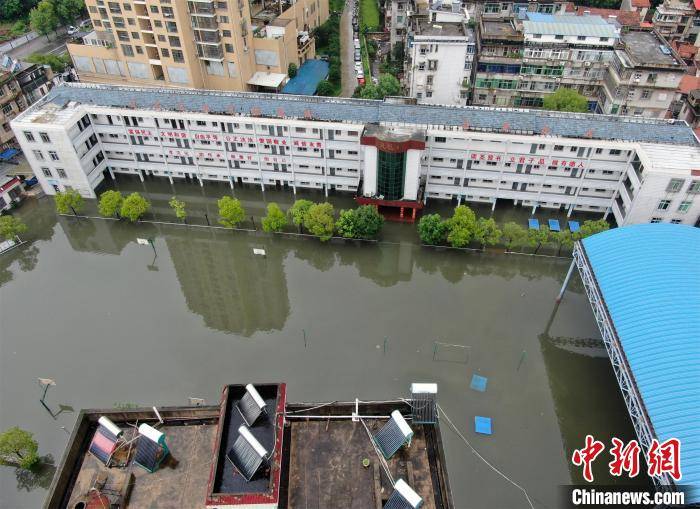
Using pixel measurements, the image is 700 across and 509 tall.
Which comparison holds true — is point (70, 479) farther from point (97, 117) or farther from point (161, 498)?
point (97, 117)

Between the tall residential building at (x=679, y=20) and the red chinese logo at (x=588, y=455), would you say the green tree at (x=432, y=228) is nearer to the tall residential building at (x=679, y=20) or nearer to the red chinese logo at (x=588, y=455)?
the red chinese logo at (x=588, y=455)

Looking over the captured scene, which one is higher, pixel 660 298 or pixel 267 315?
pixel 660 298

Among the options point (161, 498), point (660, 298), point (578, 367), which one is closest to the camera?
point (161, 498)

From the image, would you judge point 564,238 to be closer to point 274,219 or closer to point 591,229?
point 591,229

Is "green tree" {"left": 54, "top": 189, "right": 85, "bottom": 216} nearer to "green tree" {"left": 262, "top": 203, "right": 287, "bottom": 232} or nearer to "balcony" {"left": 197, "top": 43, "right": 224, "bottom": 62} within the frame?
"green tree" {"left": 262, "top": 203, "right": 287, "bottom": 232}

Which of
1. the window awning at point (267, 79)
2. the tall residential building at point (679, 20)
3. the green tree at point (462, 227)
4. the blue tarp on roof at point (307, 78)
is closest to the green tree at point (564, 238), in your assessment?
the green tree at point (462, 227)

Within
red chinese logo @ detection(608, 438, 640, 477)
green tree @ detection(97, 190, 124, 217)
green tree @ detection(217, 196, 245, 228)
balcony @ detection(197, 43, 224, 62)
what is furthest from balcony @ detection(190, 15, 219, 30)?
red chinese logo @ detection(608, 438, 640, 477)

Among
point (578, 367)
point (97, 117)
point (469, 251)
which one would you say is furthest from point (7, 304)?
point (578, 367)
